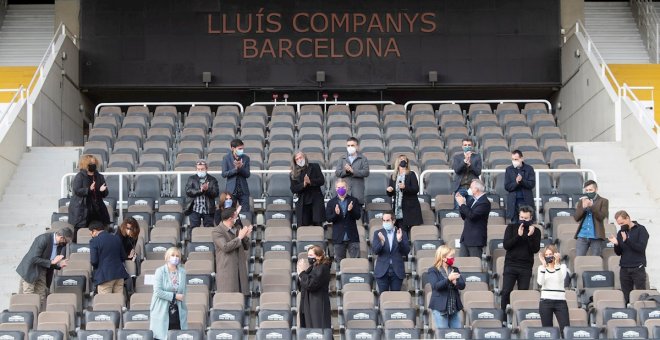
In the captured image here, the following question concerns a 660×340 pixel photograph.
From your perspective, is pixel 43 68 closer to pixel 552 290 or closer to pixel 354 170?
pixel 354 170

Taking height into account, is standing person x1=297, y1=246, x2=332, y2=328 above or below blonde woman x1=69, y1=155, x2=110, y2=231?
below

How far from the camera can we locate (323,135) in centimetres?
2531

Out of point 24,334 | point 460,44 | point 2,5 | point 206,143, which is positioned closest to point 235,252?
point 24,334

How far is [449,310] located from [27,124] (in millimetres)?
11129

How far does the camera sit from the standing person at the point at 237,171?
2005 centimetres

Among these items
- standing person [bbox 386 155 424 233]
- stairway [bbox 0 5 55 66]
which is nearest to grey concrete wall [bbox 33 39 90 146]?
stairway [bbox 0 5 55 66]

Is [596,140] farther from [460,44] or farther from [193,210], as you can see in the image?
[193,210]

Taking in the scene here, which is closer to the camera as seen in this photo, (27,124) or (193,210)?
(193,210)

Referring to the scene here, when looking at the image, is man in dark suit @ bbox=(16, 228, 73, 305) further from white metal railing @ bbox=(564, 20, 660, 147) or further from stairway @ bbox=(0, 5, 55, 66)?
stairway @ bbox=(0, 5, 55, 66)

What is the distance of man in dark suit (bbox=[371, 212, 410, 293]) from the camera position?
17750 millimetres

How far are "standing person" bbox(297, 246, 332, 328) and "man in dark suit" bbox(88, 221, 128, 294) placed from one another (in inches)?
96.7

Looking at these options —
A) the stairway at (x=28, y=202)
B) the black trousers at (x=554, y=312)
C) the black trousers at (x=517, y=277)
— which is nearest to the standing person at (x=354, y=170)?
the black trousers at (x=517, y=277)

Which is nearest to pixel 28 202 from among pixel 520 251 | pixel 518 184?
pixel 518 184

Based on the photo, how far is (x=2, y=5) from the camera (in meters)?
32.6
